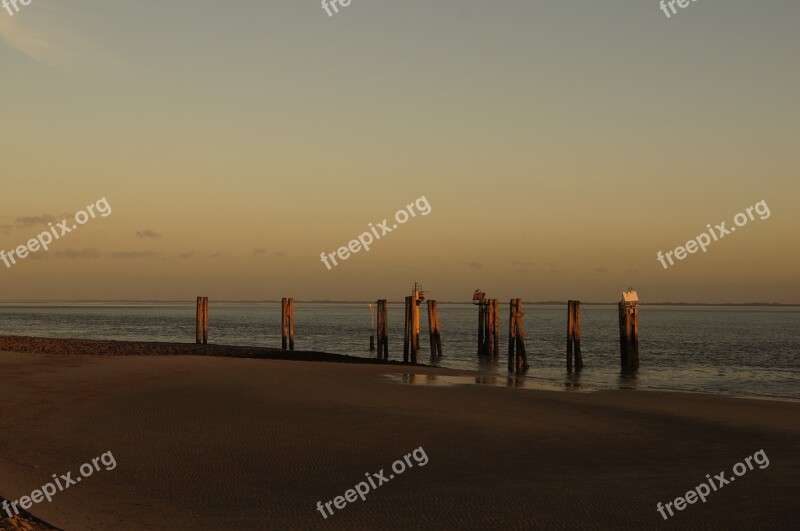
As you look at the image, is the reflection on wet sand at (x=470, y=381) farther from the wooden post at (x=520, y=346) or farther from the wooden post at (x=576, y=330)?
the wooden post at (x=576, y=330)

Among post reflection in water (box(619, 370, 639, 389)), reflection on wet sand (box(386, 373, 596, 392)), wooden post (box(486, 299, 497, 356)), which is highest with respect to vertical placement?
wooden post (box(486, 299, 497, 356))

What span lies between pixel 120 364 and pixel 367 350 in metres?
28.5

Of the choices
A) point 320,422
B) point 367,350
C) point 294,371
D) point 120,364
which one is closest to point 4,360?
point 120,364

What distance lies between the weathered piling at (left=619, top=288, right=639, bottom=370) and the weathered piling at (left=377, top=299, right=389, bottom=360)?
12215 mm

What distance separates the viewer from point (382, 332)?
4491 centimetres

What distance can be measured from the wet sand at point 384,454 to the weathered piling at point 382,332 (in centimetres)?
2043

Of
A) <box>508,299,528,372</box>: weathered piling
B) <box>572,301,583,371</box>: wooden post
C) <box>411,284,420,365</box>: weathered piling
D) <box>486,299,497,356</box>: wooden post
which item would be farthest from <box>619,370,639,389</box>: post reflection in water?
<box>411,284,420,365</box>: weathered piling

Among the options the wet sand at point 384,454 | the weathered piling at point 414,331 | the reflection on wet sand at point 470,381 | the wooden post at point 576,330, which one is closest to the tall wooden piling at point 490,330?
the weathered piling at point 414,331

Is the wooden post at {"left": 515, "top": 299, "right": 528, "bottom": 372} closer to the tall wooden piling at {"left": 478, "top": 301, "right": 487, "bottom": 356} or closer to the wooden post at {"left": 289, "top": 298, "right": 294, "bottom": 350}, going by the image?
the tall wooden piling at {"left": 478, "top": 301, "right": 487, "bottom": 356}

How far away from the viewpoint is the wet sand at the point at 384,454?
32.6 ft

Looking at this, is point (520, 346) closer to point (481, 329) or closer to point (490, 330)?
point (490, 330)

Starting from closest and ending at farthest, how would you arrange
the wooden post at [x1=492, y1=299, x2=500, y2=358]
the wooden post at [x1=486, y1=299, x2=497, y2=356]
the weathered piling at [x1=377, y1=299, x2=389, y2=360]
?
the weathered piling at [x1=377, y1=299, x2=389, y2=360], the wooden post at [x1=492, y1=299, x2=500, y2=358], the wooden post at [x1=486, y1=299, x2=497, y2=356]

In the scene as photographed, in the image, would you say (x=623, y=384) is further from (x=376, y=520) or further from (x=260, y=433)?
(x=376, y=520)

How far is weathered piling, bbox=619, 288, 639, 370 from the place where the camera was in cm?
3984
